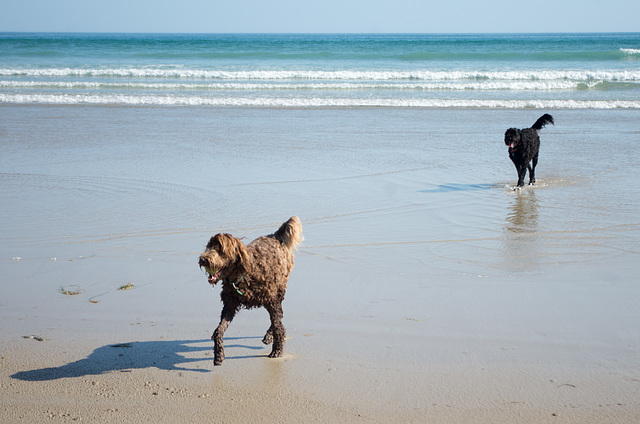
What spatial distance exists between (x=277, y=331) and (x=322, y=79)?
2962 cm

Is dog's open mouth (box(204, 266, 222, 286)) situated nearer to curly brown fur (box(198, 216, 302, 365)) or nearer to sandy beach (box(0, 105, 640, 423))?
curly brown fur (box(198, 216, 302, 365))

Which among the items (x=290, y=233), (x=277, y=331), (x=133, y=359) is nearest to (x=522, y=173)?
(x=290, y=233)

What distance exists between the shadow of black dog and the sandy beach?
0.05 feet

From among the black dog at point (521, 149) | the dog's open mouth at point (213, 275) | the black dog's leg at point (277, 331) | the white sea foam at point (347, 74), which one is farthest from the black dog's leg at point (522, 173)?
the white sea foam at point (347, 74)

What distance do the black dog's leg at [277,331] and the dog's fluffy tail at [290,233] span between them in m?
0.48

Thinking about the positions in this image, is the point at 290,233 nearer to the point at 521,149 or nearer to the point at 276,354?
the point at 276,354

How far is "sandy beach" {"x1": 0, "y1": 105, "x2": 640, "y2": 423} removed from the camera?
384 centimetres

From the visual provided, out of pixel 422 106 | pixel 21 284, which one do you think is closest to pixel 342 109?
pixel 422 106

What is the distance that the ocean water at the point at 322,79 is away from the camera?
2257cm

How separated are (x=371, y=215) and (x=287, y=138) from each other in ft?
21.3

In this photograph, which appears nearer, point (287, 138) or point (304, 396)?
point (304, 396)

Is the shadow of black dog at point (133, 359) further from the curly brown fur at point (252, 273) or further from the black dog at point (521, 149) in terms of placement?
the black dog at point (521, 149)

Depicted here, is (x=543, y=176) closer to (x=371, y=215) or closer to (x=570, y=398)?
(x=371, y=215)

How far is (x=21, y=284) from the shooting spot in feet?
18.6
